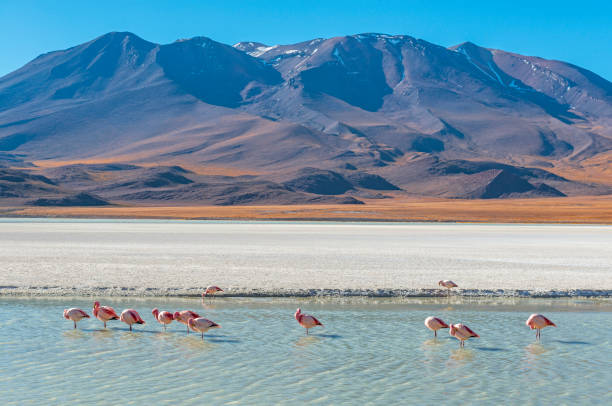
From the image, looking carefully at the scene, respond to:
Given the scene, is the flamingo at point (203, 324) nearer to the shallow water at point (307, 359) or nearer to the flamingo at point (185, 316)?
the shallow water at point (307, 359)

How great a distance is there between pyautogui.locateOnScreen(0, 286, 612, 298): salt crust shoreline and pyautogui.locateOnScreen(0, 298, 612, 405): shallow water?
1784 millimetres

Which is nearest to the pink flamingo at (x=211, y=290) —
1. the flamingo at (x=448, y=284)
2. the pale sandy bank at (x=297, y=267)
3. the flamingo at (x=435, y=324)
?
the pale sandy bank at (x=297, y=267)

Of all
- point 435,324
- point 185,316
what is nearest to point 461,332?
point 435,324

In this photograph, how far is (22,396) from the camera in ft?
31.7

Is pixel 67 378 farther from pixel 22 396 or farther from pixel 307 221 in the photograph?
pixel 307 221

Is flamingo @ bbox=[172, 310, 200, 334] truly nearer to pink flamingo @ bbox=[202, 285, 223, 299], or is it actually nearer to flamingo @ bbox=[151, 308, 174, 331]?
flamingo @ bbox=[151, 308, 174, 331]

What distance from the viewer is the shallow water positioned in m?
9.90

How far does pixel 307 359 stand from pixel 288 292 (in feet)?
23.6

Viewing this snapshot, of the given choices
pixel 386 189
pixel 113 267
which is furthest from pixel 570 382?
pixel 386 189

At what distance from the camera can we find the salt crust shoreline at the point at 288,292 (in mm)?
18922

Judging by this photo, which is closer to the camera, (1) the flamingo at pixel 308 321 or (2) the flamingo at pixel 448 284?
(1) the flamingo at pixel 308 321

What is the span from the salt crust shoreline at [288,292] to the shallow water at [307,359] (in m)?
1.78

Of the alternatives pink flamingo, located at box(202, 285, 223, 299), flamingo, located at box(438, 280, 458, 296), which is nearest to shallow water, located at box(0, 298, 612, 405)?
pink flamingo, located at box(202, 285, 223, 299)

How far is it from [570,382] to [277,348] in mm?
5093
